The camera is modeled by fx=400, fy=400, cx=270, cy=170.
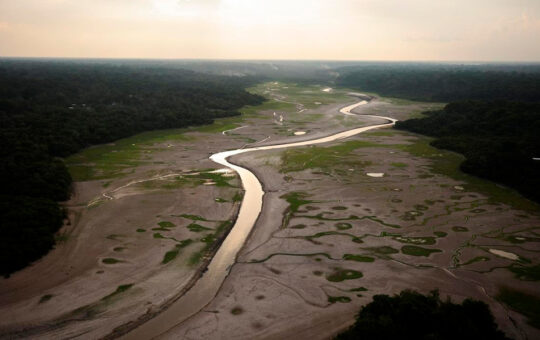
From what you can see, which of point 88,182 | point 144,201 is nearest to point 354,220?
point 144,201

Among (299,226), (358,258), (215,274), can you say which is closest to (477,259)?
(358,258)

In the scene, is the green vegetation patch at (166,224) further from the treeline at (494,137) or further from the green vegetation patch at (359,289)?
the treeline at (494,137)

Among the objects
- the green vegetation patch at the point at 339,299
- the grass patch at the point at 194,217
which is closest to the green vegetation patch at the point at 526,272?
the green vegetation patch at the point at 339,299

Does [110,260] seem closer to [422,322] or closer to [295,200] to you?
[295,200]

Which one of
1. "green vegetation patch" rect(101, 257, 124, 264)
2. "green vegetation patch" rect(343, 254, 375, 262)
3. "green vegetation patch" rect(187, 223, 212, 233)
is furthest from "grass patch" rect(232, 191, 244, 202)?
"green vegetation patch" rect(343, 254, 375, 262)

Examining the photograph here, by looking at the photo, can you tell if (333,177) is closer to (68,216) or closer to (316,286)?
(316,286)

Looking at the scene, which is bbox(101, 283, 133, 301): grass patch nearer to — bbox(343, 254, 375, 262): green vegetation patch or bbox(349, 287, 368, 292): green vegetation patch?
bbox(349, 287, 368, 292): green vegetation patch
